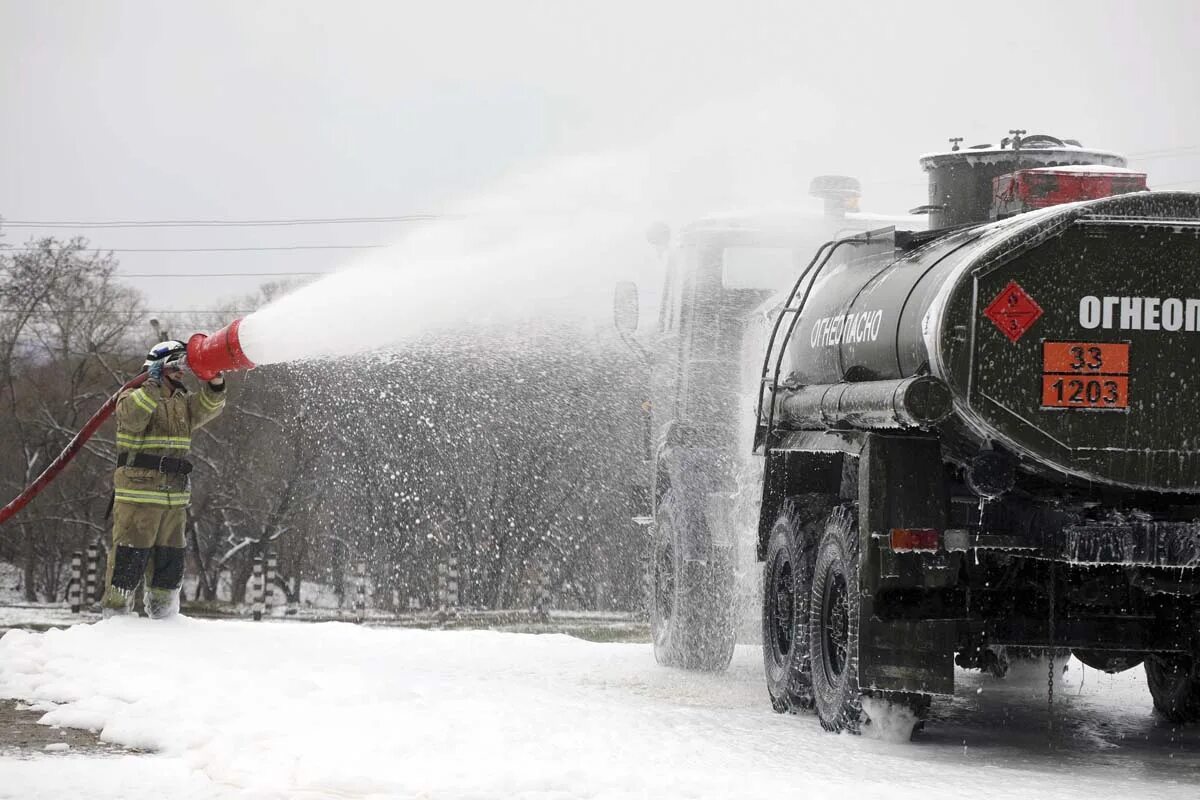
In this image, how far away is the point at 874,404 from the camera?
7.59 metres

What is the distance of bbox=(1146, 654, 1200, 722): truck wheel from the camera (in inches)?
356

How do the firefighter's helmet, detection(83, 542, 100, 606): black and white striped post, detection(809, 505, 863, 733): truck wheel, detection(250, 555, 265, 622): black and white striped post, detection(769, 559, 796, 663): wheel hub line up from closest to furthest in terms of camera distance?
detection(809, 505, 863, 733): truck wheel
detection(769, 559, 796, 663): wheel hub
the firefighter's helmet
detection(250, 555, 265, 622): black and white striped post
detection(83, 542, 100, 606): black and white striped post

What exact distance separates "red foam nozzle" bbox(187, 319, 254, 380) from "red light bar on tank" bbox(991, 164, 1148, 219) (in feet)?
15.6

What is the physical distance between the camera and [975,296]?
7.30 metres

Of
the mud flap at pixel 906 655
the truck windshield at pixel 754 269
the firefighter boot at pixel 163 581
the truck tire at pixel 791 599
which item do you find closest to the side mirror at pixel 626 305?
the truck windshield at pixel 754 269

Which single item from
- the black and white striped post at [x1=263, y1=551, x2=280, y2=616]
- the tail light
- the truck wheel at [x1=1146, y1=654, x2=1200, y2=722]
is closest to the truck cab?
the truck wheel at [x1=1146, y1=654, x2=1200, y2=722]

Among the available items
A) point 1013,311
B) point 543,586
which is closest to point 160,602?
point 1013,311

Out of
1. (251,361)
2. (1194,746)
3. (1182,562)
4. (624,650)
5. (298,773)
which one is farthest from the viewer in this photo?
(624,650)

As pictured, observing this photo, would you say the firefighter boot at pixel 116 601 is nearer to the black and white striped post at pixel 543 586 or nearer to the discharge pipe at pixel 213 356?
the discharge pipe at pixel 213 356

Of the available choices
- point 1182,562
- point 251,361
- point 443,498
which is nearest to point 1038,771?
point 1182,562

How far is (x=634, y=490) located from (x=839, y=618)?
189 inches

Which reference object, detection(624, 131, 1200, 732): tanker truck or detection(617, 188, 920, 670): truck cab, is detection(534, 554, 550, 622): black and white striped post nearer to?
detection(617, 188, 920, 670): truck cab

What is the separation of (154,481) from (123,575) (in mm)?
640

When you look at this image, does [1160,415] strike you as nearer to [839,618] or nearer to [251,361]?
[839,618]
